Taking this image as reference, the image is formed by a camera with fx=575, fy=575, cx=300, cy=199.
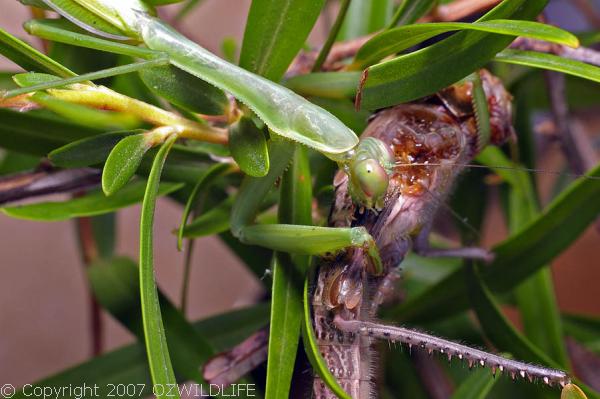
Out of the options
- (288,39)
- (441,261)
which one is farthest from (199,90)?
(441,261)

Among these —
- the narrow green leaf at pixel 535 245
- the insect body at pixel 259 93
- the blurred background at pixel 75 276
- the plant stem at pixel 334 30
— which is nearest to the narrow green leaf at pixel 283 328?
the insect body at pixel 259 93

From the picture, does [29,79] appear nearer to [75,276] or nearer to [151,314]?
[151,314]

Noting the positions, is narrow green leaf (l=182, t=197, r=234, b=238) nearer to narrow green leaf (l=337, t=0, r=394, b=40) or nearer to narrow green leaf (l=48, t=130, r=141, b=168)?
narrow green leaf (l=48, t=130, r=141, b=168)

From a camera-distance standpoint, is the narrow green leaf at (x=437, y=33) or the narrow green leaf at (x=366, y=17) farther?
the narrow green leaf at (x=366, y=17)

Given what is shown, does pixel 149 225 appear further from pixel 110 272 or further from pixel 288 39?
pixel 110 272

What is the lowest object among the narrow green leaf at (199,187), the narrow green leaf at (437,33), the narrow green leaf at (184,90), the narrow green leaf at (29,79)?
the narrow green leaf at (199,187)

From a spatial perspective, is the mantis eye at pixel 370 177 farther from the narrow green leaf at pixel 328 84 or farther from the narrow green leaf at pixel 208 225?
the narrow green leaf at pixel 208 225

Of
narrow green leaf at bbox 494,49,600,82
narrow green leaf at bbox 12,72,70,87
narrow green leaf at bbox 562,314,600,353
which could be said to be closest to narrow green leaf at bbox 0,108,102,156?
narrow green leaf at bbox 12,72,70,87
